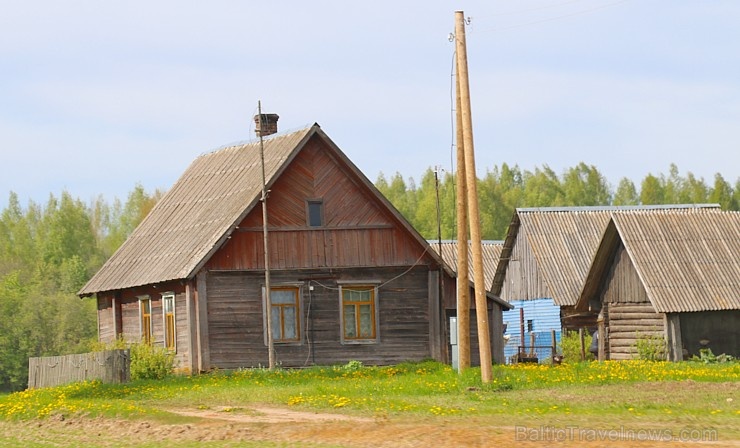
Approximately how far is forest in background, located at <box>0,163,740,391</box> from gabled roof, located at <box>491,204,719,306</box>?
1561 cm

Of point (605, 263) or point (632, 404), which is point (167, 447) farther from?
point (605, 263)

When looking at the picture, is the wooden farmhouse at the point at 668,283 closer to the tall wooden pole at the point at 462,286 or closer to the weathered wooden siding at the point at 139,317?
the tall wooden pole at the point at 462,286

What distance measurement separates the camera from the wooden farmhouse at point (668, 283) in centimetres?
4369

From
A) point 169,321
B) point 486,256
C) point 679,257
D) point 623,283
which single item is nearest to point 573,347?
point 623,283

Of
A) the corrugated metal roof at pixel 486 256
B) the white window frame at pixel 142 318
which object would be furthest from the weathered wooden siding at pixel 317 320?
the corrugated metal roof at pixel 486 256

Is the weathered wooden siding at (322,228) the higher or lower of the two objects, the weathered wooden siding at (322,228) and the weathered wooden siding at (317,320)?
the higher

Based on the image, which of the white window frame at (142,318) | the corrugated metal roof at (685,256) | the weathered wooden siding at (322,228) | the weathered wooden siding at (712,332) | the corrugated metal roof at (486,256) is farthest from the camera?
the corrugated metal roof at (486,256)

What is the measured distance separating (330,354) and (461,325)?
33.1ft

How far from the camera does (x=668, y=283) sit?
44125mm

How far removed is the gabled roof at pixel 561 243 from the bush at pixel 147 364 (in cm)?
2087

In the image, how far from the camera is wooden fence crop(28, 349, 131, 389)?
3594 cm

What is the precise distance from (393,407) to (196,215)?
19141 millimetres

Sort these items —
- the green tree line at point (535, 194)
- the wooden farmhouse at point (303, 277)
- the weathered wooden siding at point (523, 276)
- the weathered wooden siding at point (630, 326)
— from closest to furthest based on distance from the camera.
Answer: the wooden farmhouse at point (303, 277)
the weathered wooden siding at point (630, 326)
the weathered wooden siding at point (523, 276)
the green tree line at point (535, 194)

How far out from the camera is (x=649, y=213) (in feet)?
160
